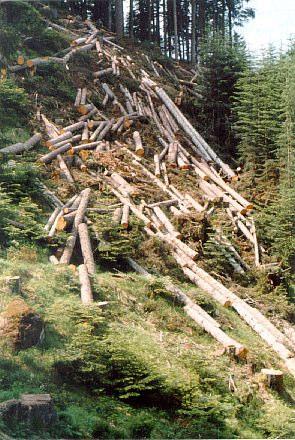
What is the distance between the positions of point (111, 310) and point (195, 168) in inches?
406

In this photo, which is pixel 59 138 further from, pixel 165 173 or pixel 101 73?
pixel 101 73

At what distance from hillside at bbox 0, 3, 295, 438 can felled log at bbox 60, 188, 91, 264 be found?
6 centimetres

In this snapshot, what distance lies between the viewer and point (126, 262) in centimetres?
1299

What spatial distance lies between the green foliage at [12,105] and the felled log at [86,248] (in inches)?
229

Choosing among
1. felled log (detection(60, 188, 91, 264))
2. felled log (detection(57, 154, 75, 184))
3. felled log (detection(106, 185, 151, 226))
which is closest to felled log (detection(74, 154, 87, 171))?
Result: felled log (detection(57, 154, 75, 184))

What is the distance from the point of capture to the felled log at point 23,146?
15.1m

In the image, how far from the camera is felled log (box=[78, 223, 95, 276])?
11859mm

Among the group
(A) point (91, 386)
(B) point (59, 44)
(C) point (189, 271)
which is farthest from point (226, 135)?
(A) point (91, 386)

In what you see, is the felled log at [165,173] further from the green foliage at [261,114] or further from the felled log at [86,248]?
the felled log at [86,248]

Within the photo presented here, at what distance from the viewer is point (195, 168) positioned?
65.0 feet

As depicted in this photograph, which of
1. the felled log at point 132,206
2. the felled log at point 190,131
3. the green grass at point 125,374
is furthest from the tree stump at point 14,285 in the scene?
the felled log at point 190,131

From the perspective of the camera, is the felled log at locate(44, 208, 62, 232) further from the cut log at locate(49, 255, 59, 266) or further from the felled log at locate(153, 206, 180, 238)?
the felled log at locate(153, 206, 180, 238)

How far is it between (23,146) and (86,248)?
5.32 m

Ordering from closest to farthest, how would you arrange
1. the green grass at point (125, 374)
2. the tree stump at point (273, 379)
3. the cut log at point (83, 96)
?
the green grass at point (125, 374)
the tree stump at point (273, 379)
the cut log at point (83, 96)
